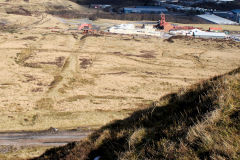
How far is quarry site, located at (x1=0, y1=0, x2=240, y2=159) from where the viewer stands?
26009 mm

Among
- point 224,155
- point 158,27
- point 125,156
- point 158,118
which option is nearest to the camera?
point 224,155

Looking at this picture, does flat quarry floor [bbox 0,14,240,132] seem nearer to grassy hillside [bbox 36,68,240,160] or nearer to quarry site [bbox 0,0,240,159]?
quarry site [bbox 0,0,240,159]

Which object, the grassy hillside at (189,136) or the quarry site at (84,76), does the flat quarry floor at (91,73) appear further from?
the grassy hillside at (189,136)

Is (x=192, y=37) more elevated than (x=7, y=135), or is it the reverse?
(x=192, y=37)

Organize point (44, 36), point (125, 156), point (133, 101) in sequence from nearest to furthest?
point (125, 156) < point (133, 101) < point (44, 36)

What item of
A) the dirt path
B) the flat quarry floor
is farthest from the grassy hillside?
the dirt path

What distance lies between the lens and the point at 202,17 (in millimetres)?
135125

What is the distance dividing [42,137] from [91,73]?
980 inches

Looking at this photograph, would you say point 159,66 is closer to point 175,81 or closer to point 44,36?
point 175,81

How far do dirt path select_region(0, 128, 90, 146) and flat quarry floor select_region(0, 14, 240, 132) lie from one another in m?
1.38

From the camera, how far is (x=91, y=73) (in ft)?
155

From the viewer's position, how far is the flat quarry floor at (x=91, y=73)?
2986 centimetres

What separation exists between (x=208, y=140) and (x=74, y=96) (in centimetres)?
3262

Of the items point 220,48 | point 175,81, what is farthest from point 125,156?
point 220,48
